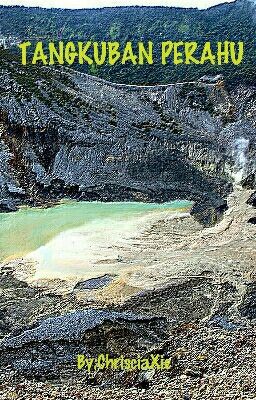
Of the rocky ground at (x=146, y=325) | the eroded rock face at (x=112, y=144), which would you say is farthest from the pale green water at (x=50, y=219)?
the rocky ground at (x=146, y=325)

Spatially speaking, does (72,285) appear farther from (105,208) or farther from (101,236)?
(105,208)

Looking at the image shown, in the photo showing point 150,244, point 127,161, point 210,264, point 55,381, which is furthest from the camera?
→ point 127,161

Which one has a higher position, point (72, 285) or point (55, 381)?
point (72, 285)

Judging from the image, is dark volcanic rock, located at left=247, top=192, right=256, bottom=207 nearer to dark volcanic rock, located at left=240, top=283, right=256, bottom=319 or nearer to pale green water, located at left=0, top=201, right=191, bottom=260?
pale green water, located at left=0, top=201, right=191, bottom=260

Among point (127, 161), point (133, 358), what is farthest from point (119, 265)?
point (127, 161)

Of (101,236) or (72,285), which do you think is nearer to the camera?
(72,285)

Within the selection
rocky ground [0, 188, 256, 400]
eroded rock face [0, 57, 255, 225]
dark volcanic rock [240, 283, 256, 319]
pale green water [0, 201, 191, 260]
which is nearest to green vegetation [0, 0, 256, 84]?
eroded rock face [0, 57, 255, 225]
